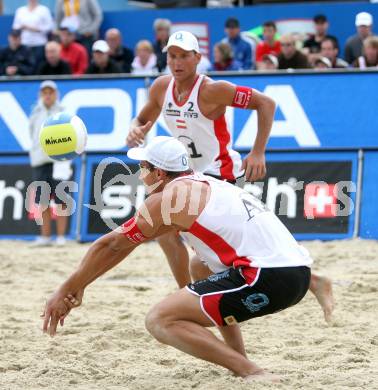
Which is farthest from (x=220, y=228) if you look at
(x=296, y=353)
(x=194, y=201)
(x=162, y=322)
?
(x=296, y=353)

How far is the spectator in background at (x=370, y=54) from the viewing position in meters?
11.5

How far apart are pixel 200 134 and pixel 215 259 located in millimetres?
1871

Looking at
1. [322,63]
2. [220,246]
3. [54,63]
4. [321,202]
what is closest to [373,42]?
[322,63]

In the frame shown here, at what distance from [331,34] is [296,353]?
8.62 m

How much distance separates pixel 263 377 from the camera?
5.21 metres

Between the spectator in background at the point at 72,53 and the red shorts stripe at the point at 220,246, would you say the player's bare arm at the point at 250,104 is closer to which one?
the red shorts stripe at the point at 220,246

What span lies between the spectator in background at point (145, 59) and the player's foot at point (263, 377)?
8.16 m

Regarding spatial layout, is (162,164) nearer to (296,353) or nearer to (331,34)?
(296,353)

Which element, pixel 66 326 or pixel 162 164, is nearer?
pixel 162 164

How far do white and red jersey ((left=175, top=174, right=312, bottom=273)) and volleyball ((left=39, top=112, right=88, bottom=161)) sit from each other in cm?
163

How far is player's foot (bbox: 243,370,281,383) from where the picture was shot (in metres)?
5.20

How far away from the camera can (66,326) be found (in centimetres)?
706

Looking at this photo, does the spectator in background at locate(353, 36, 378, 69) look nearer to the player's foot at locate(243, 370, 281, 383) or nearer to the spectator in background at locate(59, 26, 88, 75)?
the spectator in background at locate(59, 26, 88, 75)

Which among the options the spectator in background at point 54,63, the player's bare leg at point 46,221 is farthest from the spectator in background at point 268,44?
the player's bare leg at point 46,221
